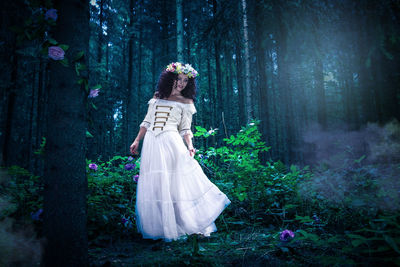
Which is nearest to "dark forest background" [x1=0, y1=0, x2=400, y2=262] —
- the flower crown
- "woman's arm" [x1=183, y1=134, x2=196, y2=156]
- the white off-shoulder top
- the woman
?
the white off-shoulder top

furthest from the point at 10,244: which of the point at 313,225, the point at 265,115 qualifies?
the point at 265,115

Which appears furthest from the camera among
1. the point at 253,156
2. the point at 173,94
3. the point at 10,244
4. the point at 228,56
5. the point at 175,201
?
the point at 228,56

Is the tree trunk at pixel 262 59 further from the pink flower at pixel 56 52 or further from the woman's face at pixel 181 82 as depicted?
the pink flower at pixel 56 52

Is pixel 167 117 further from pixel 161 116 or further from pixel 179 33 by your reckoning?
pixel 179 33

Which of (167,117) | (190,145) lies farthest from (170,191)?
(167,117)

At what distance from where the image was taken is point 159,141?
9.52 feet

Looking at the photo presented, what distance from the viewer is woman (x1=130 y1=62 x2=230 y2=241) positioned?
2.61m

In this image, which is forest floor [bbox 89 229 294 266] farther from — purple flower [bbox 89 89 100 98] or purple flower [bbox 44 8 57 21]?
purple flower [bbox 44 8 57 21]

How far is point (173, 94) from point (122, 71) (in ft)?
37.2

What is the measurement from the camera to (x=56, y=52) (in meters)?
1.44

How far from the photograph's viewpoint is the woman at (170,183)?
2.61m

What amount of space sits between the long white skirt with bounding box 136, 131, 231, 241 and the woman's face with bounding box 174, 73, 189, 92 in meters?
0.76

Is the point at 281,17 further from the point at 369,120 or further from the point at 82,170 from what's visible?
the point at 82,170

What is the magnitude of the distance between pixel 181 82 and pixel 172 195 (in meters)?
1.69
